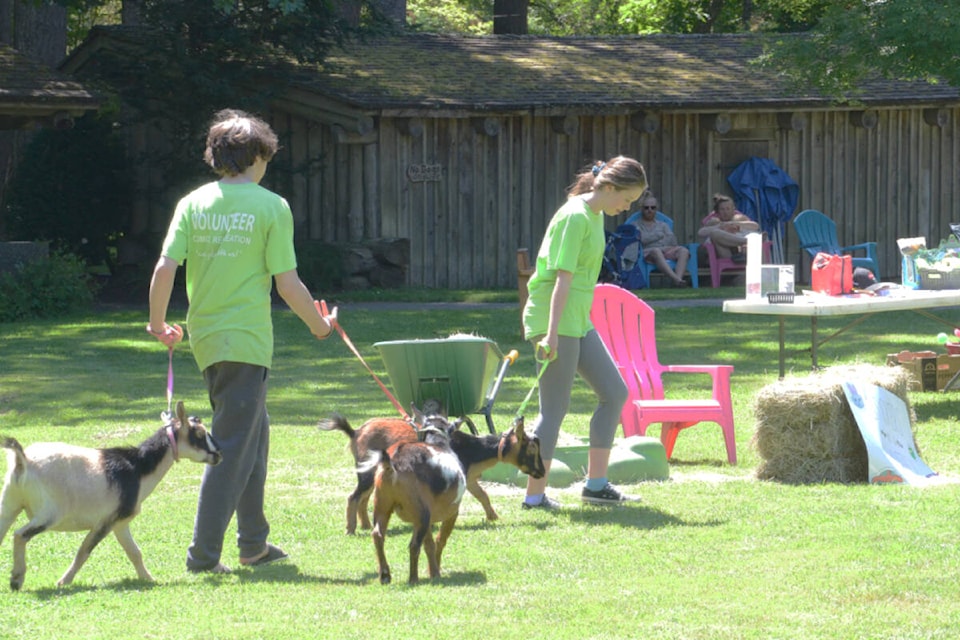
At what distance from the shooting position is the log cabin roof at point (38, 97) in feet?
58.2

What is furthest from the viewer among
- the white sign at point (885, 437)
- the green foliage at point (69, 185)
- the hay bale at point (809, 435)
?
the green foliage at point (69, 185)

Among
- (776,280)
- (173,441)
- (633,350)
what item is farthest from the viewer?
(776,280)

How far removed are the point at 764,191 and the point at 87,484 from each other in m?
17.7

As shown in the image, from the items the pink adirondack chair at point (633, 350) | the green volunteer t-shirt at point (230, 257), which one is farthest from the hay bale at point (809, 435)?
the green volunteer t-shirt at point (230, 257)

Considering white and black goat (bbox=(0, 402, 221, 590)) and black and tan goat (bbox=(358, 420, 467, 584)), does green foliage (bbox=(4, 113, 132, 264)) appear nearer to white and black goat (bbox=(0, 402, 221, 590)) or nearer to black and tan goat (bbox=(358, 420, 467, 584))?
white and black goat (bbox=(0, 402, 221, 590))

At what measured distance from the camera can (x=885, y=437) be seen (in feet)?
28.2

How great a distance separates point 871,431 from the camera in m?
8.52

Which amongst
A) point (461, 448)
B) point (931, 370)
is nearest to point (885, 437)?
point (461, 448)

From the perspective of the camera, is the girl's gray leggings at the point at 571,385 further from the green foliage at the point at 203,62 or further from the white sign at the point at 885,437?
the green foliage at the point at 203,62

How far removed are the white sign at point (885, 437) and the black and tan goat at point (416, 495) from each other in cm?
307

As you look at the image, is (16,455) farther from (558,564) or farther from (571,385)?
(571,385)

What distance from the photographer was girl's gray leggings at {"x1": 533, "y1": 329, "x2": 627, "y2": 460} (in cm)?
751

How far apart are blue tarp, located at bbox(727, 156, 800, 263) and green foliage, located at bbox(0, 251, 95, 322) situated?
9.84 meters

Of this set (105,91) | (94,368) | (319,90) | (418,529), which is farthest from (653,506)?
(105,91)
